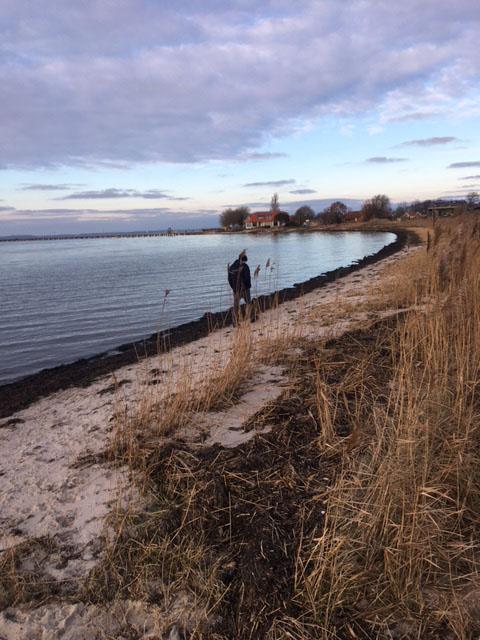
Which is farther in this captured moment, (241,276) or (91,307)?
(91,307)

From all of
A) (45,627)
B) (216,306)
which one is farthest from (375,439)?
(216,306)

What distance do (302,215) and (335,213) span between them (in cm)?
1487

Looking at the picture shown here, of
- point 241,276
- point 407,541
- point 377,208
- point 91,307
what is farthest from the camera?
point 377,208

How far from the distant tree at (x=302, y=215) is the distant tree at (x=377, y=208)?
2011 centimetres

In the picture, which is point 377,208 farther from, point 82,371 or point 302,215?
point 82,371

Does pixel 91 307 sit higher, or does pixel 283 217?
pixel 283 217

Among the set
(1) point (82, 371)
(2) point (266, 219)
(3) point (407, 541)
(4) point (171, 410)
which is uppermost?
(2) point (266, 219)

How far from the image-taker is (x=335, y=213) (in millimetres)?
138750

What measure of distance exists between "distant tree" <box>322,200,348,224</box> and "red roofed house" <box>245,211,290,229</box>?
13.3m

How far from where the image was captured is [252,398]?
5.76 m

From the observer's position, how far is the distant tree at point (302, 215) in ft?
491

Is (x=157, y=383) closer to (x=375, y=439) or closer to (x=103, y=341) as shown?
(x=375, y=439)

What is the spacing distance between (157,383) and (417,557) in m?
5.94

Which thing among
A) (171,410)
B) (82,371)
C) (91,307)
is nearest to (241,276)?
(82,371)
